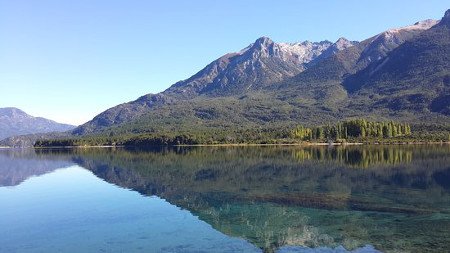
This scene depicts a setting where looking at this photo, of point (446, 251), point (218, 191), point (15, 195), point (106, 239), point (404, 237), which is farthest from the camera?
point (15, 195)

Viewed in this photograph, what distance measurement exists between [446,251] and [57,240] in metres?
30.8

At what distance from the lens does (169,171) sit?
9525cm

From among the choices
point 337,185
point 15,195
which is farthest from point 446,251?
point 15,195

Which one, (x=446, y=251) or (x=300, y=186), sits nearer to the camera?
(x=446, y=251)

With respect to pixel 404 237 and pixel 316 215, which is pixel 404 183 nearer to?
pixel 316 215

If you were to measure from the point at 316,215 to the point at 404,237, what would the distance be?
10.7m

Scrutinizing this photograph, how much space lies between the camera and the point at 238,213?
45.3m

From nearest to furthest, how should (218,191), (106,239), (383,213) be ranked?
1. (106,239)
2. (383,213)
3. (218,191)

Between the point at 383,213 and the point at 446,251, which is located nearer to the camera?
the point at 446,251

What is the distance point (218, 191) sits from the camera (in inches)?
2482

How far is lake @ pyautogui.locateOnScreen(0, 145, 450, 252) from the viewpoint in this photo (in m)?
33.5

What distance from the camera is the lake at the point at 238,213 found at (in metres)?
33.5

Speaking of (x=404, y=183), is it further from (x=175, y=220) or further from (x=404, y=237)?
(x=175, y=220)

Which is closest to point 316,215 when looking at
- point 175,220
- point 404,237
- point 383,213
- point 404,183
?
point 383,213
